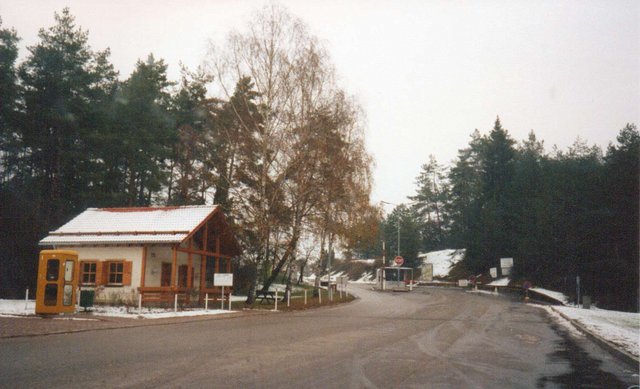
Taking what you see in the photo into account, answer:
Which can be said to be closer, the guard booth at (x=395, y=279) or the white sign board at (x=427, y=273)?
the guard booth at (x=395, y=279)

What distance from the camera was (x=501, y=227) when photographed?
64.2 m

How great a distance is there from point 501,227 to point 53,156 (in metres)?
48.4

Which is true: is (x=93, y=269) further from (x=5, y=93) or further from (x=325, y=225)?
(x=5, y=93)

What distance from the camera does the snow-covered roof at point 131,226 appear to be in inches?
1059

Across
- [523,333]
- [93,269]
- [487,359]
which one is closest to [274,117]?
[93,269]

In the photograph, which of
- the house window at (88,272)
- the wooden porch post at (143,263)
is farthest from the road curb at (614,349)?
the house window at (88,272)

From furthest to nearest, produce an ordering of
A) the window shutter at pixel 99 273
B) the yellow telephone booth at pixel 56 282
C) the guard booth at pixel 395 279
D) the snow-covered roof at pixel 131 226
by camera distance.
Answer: the guard booth at pixel 395 279 < the window shutter at pixel 99 273 < the snow-covered roof at pixel 131 226 < the yellow telephone booth at pixel 56 282

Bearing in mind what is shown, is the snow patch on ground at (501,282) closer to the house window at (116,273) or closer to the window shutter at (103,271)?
the house window at (116,273)

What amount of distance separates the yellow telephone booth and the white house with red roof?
4.61 metres

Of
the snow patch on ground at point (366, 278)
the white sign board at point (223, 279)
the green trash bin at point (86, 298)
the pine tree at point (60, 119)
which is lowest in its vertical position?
the snow patch on ground at point (366, 278)

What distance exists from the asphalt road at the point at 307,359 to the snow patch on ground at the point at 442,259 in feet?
233

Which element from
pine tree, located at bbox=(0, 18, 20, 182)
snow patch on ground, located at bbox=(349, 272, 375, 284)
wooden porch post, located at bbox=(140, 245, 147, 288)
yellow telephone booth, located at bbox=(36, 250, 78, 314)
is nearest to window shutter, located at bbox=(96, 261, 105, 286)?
wooden porch post, located at bbox=(140, 245, 147, 288)

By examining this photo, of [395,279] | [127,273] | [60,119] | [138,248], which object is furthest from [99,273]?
[395,279]

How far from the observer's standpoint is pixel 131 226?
28.8 m
